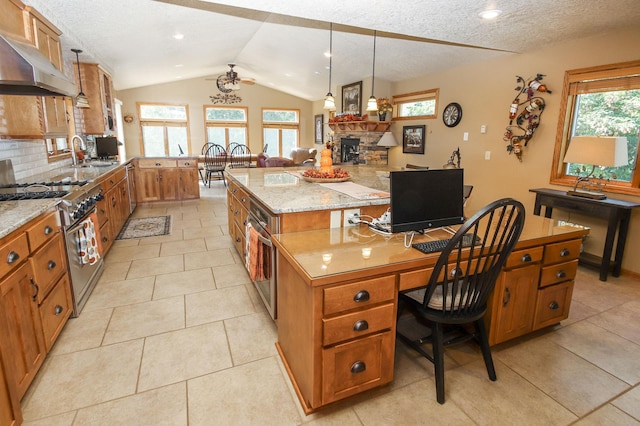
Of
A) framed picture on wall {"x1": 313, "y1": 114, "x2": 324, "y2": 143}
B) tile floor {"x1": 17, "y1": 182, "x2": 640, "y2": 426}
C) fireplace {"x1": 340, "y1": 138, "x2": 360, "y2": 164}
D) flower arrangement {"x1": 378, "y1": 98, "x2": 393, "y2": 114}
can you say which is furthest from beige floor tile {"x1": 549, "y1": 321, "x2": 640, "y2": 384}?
framed picture on wall {"x1": 313, "y1": 114, "x2": 324, "y2": 143}

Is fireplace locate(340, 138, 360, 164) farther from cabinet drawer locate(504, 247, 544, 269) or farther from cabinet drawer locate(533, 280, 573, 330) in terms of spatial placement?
cabinet drawer locate(504, 247, 544, 269)

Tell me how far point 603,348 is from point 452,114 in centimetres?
389

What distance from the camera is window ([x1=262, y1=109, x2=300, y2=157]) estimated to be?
10.5m

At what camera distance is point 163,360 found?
77.2 inches

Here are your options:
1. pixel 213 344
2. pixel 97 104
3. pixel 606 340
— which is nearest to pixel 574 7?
pixel 606 340

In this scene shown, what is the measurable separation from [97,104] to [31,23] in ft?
8.17

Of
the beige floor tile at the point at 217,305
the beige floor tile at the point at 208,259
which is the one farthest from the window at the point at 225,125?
the beige floor tile at the point at 217,305

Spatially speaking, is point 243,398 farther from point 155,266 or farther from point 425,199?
point 155,266

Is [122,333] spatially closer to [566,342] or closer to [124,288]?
[124,288]

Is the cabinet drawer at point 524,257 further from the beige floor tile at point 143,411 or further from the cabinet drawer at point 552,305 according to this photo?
the beige floor tile at point 143,411

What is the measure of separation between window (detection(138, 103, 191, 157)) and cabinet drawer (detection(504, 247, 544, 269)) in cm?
895

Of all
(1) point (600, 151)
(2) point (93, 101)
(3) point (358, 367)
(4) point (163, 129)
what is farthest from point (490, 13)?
(4) point (163, 129)

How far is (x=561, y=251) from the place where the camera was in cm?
207

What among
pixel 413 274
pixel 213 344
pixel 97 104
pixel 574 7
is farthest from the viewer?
pixel 97 104
